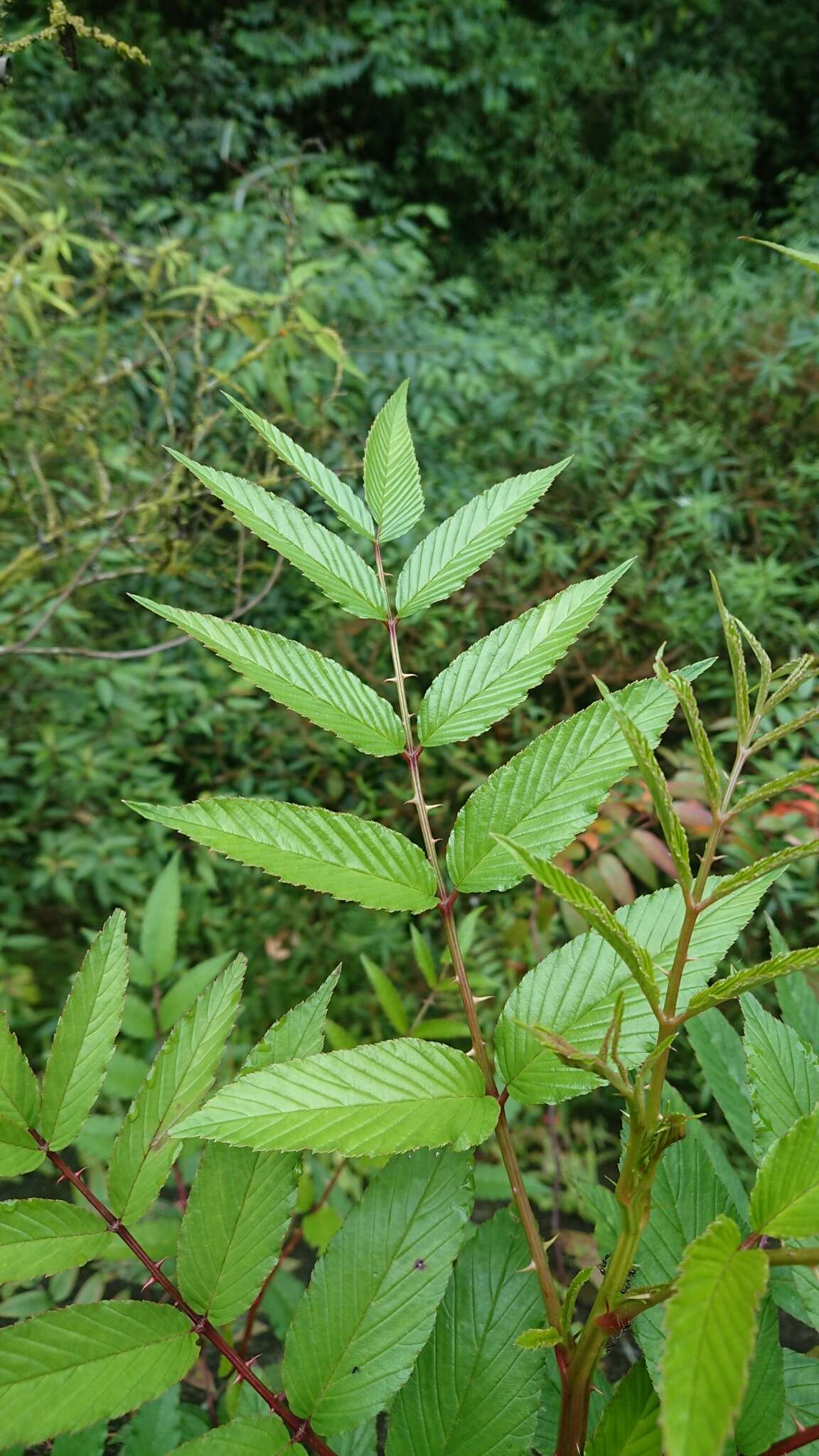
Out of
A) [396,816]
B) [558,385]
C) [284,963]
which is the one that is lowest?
[284,963]

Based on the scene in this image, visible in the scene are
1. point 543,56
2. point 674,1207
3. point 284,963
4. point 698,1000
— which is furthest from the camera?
point 543,56

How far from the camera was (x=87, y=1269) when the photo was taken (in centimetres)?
142

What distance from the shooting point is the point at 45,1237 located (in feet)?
1.35

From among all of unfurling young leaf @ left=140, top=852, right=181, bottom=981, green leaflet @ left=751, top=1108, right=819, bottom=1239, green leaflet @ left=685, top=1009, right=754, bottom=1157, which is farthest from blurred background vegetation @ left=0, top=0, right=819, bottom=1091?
green leaflet @ left=751, top=1108, right=819, bottom=1239

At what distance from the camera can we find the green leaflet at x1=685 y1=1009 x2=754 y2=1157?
1.78 ft

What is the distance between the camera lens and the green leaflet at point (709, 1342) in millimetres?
232

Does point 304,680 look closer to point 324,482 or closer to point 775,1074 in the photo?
point 324,482

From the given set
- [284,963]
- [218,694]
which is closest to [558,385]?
[218,694]

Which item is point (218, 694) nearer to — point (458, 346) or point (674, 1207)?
point (458, 346)

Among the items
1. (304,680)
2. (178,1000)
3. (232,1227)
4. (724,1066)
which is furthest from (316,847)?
(178,1000)

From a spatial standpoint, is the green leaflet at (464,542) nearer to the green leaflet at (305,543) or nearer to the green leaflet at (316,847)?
the green leaflet at (305,543)

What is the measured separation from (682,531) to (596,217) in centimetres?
531

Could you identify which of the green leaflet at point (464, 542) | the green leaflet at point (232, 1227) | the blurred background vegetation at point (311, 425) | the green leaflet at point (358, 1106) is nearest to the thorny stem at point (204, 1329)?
the green leaflet at point (232, 1227)

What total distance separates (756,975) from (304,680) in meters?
0.26
